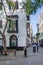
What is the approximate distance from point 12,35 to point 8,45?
219cm

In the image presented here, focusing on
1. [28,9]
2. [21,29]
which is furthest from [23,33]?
[28,9]

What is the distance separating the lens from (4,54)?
113 feet

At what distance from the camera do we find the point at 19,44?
50.0 metres

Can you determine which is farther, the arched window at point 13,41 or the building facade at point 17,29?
the arched window at point 13,41

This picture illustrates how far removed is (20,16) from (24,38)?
4.36 m

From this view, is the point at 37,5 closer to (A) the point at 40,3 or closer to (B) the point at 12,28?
(A) the point at 40,3

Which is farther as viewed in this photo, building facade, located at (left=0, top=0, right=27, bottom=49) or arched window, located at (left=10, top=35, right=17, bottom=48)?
arched window, located at (left=10, top=35, right=17, bottom=48)

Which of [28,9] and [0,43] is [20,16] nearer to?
A: [0,43]

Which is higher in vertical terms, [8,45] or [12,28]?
[12,28]

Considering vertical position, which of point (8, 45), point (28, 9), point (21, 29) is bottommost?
point (8, 45)

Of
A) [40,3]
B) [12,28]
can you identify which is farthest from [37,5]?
[12,28]

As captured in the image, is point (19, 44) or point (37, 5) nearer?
point (37, 5)

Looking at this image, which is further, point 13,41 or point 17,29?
point 13,41

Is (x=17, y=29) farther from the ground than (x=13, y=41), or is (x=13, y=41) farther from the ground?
(x=17, y=29)
